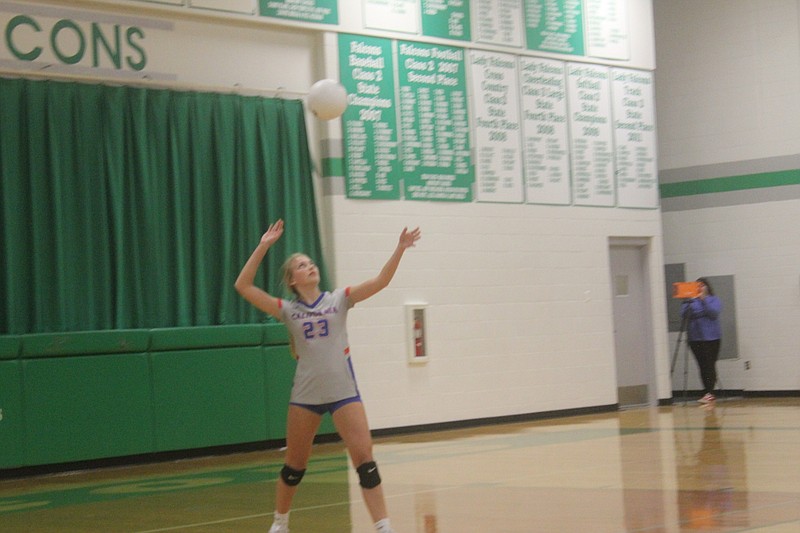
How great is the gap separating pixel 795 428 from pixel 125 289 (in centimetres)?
825

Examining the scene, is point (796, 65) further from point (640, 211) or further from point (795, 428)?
point (795, 428)

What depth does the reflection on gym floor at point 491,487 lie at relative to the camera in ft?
25.9

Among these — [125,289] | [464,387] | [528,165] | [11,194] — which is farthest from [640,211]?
[11,194]

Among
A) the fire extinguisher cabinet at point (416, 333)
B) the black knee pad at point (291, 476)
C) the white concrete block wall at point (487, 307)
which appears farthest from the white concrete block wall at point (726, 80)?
the black knee pad at point (291, 476)

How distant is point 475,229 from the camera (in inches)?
688

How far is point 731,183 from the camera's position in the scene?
828 inches

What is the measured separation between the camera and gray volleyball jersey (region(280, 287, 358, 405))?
24.2ft

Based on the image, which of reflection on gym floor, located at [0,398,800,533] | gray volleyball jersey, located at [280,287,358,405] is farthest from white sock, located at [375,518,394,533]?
gray volleyball jersey, located at [280,287,358,405]

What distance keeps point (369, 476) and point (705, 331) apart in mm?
13607

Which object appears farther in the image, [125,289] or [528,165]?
[528,165]

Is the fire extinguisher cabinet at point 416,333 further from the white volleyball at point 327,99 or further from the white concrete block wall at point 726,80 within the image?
the white concrete block wall at point 726,80

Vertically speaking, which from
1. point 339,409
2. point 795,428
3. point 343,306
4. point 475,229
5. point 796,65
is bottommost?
point 795,428

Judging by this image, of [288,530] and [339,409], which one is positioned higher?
[339,409]

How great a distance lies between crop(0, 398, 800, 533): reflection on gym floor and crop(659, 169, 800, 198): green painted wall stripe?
6.25 meters
